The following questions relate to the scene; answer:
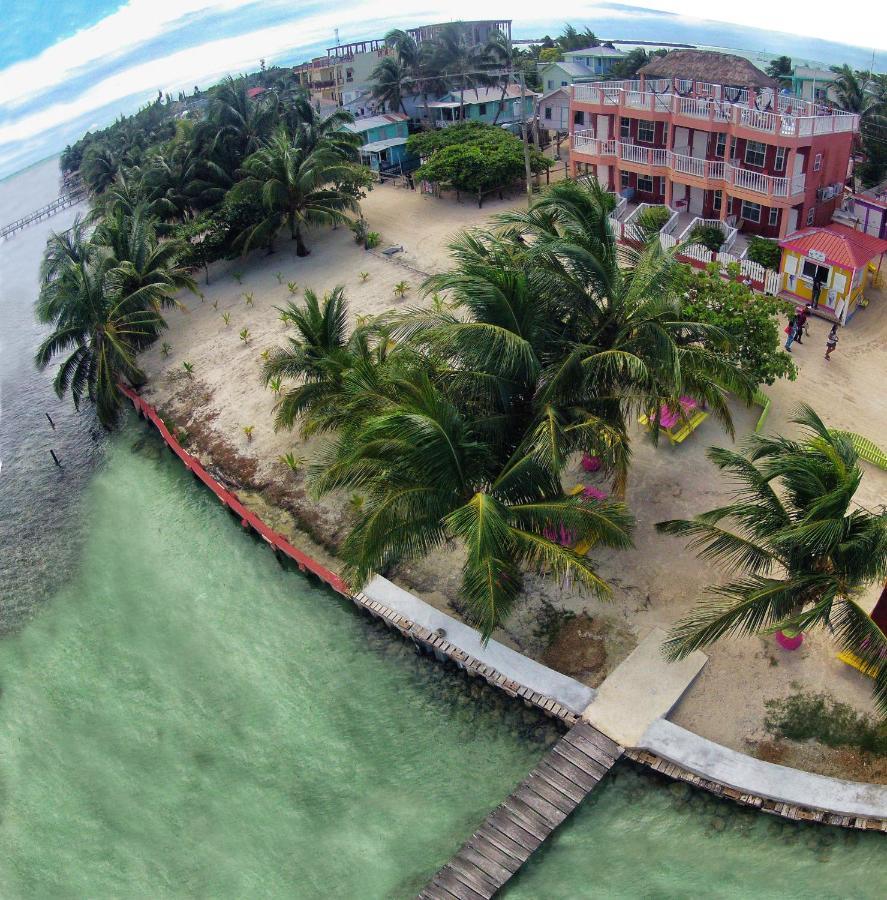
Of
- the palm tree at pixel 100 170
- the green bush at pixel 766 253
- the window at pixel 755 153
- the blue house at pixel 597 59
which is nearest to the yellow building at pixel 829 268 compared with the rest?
the green bush at pixel 766 253

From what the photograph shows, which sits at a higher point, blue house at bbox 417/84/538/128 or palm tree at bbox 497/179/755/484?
palm tree at bbox 497/179/755/484

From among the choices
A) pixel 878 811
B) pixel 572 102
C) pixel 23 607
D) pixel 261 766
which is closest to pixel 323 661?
pixel 261 766

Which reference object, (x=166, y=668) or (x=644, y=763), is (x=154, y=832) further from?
(x=644, y=763)

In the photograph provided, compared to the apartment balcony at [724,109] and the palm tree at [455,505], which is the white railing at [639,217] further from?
the palm tree at [455,505]

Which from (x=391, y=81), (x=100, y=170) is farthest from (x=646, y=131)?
(x=100, y=170)

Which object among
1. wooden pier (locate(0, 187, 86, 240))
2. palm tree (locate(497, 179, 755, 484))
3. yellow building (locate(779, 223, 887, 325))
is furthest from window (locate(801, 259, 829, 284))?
wooden pier (locate(0, 187, 86, 240))

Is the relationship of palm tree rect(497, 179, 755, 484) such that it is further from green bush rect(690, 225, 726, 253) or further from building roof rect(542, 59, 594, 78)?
building roof rect(542, 59, 594, 78)
